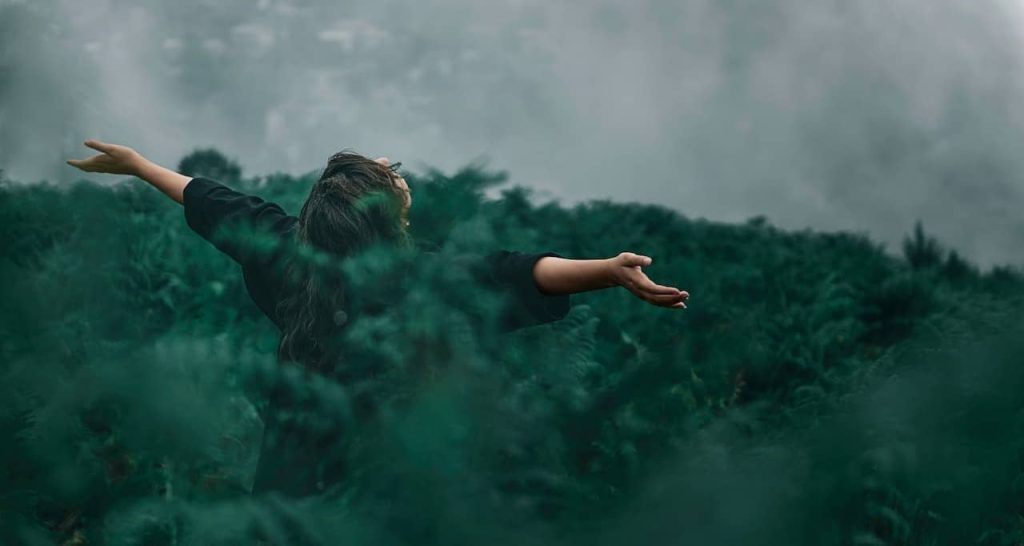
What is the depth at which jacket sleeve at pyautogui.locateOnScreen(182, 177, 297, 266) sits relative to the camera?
2.58 metres

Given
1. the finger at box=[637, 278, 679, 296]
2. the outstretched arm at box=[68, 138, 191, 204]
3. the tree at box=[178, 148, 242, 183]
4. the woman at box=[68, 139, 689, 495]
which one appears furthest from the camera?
the tree at box=[178, 148, 242, 183]

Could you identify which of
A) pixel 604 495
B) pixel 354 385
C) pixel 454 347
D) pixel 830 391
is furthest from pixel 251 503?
pixel 830 391

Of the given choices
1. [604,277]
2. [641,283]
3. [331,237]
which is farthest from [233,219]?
[641,283]

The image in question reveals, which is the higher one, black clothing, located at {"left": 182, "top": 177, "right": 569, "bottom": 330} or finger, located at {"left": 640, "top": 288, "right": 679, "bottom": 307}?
black clothing, located at {"left": 182, "top": 177, "right": 569, "bottom": 330}

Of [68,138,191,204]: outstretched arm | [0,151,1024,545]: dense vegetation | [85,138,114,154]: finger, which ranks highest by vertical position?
[85,138,114,154]: finger

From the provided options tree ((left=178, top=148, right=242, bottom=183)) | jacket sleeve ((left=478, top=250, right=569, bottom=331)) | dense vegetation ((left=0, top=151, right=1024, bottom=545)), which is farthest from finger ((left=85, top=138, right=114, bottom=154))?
jacket sleeve ((left=478, top=250, right=569, bottom=331))

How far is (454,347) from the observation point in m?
2.36

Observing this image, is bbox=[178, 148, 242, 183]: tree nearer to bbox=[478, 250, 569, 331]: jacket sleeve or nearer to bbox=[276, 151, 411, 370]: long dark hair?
bbox=[276, 151, 411, 370]: long dark hair

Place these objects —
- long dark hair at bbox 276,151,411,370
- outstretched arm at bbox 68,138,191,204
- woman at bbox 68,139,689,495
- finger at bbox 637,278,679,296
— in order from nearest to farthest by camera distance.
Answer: finger at bbox 637,278,679,296 < woman at bbox 68,139,689,495 < long dark hair at bbox 276,151,411,370 < outstretched arm at bbox 68,138,191,204

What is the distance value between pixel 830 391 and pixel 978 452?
16.6 inches

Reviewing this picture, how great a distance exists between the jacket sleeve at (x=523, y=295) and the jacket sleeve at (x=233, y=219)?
57cm

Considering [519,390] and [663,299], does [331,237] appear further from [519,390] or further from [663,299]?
[663,299]

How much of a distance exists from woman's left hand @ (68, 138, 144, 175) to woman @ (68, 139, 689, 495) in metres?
0.12

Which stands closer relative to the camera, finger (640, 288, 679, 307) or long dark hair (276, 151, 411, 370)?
finger (640, 288, 679, 307)
